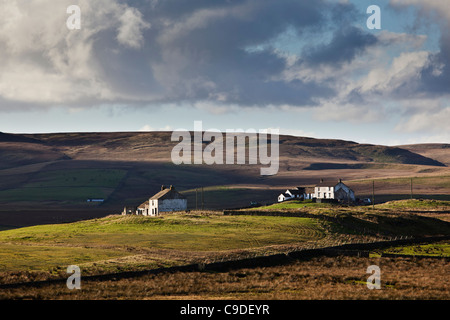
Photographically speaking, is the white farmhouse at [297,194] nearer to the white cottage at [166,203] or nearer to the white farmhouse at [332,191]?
the white farmhouse at [332,191]

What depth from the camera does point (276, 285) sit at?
4459 centimetres

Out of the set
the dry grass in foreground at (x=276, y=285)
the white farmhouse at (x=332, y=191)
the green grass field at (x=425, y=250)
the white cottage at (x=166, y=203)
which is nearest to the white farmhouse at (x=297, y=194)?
the white farmhouse at (x=332, y=191)

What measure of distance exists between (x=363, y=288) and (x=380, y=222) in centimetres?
4934

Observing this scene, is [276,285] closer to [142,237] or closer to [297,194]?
[142,237]

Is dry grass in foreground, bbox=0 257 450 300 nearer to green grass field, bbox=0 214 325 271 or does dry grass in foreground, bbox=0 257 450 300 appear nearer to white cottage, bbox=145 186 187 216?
green grass field, bbox=0 214 325 271

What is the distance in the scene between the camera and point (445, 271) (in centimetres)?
5300

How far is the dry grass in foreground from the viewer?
38.3 m

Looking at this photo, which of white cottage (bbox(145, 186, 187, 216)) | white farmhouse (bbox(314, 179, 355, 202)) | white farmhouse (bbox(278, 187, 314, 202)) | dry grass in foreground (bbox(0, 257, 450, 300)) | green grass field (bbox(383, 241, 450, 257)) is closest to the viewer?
dry grass in foreground (bbox(0, 257, 450, 300))

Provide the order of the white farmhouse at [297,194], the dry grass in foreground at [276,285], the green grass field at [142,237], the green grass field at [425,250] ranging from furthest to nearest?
the white farmhouse at [297,194] → the green grass field at [425,250] → the green grass field at [142,237] → the dry grass in foreground at [276,285]

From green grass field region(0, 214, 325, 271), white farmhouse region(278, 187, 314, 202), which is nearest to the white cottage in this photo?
green grass field region(0, 214, 325, 271)

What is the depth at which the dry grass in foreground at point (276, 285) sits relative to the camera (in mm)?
38344

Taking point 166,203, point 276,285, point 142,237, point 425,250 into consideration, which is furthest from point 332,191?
point 276,285
